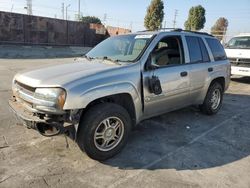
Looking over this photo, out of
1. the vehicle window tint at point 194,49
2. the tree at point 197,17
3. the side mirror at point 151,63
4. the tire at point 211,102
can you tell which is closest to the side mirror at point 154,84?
the side mirror at point 151,63

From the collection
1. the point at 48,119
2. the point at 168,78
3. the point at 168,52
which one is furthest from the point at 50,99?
the point at 168,52

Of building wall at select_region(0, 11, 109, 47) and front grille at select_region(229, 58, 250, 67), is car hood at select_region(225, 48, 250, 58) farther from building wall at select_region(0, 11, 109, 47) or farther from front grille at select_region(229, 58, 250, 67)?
building wall at select_region(0, 11, 109, 47)

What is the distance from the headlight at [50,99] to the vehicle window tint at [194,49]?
2830 mm

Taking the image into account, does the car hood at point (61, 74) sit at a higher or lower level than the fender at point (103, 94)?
higher

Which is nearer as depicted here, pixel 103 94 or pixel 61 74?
pixel 103 94

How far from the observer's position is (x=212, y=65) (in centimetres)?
576

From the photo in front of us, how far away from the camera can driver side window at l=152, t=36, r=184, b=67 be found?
4531 mm

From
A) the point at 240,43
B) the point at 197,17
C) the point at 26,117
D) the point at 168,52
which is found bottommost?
the point at 26,117

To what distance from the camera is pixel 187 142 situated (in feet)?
15.2

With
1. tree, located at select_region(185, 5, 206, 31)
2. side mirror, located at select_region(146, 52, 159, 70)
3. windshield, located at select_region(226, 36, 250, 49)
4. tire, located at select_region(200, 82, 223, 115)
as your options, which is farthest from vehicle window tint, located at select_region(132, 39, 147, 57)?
tree, located at select_region(185, 5, 206, 31)

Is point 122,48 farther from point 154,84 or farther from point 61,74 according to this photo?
point 61,74

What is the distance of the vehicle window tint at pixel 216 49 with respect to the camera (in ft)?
19.4

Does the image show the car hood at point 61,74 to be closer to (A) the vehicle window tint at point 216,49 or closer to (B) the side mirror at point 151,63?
(B) the side mirror at point 151,63

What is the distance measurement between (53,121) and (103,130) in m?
0.75
